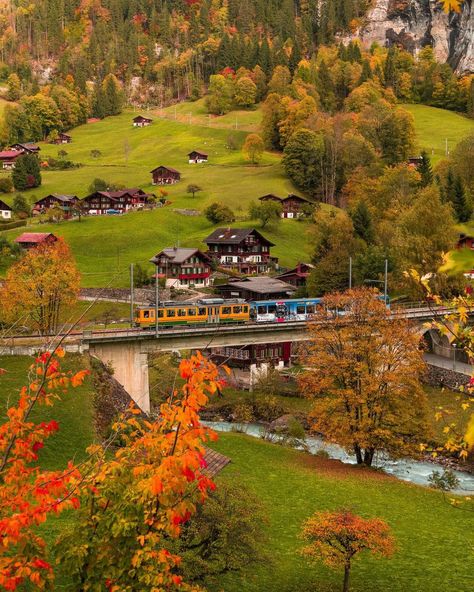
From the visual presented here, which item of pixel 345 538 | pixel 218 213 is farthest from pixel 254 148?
pixel 345 538

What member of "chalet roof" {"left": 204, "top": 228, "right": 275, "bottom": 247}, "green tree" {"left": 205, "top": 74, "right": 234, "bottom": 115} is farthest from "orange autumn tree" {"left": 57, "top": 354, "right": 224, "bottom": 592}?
"green tree" {"left": 205, "top": 74, "right": 234, "bottom": 115}

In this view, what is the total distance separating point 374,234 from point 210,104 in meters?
A: 99.7

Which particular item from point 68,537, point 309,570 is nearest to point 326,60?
point 309,570

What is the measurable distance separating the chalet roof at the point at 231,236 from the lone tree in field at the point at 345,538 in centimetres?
6682

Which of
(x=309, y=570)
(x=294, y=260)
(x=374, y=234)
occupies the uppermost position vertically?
(x=309, y=570)

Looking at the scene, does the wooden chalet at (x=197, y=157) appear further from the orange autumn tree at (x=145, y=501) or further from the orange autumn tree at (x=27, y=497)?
the orange autumn tree at (x=27, y=497)

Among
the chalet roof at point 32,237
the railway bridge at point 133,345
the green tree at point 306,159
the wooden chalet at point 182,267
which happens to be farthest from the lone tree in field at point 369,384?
the green tree at point 306,159

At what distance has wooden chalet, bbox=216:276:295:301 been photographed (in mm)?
70375

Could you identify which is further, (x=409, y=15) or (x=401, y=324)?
(x=409, y=15)

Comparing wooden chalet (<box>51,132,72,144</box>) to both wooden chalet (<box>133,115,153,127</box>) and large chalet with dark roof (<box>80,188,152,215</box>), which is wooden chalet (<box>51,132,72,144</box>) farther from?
large chalet with dark roof (<box>80,188,152,215</box>)

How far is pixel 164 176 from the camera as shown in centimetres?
12406

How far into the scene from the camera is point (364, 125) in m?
123

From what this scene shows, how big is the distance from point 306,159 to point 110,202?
34.5 meters

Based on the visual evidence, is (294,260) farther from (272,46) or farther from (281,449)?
(272,46)
